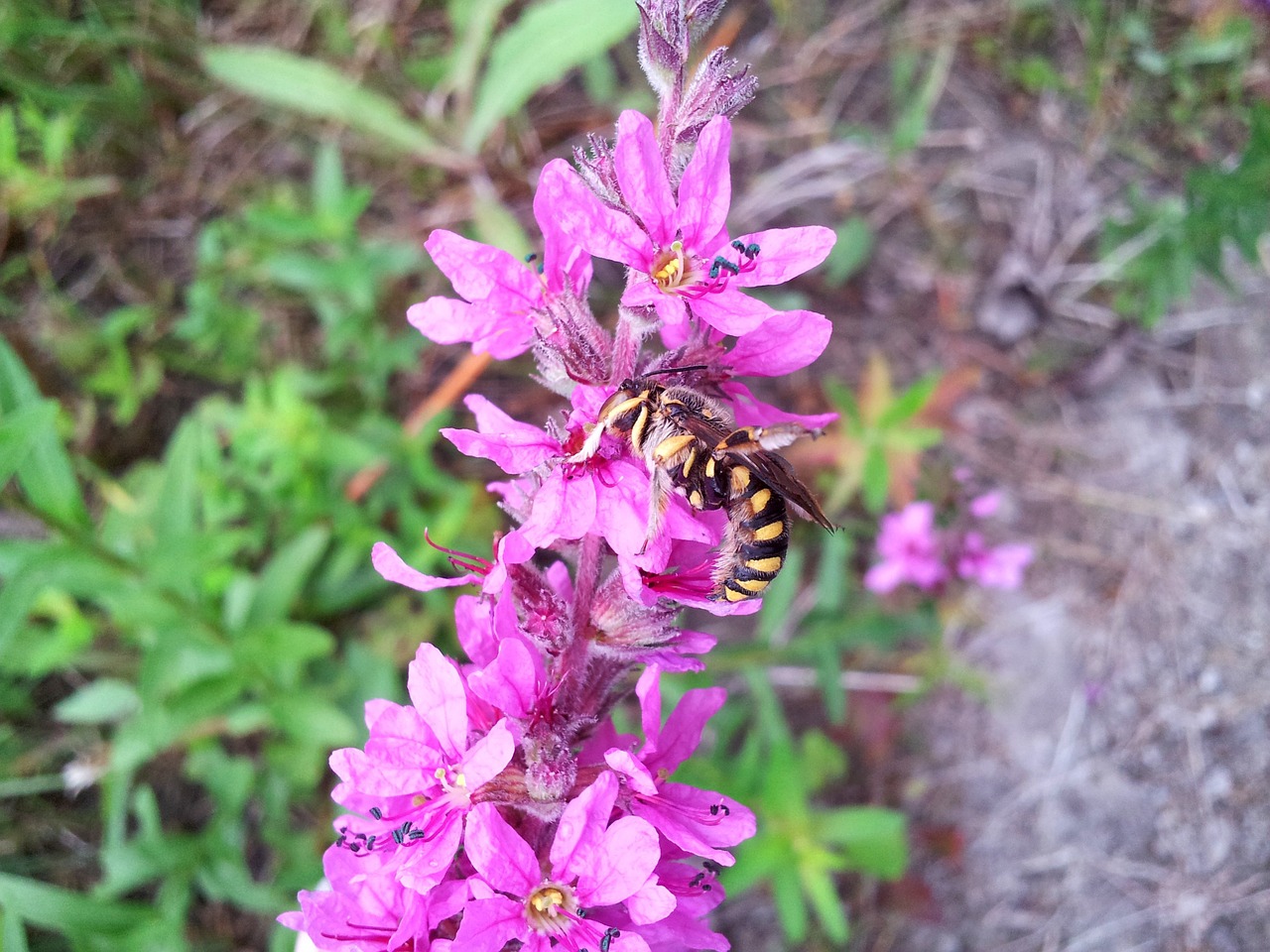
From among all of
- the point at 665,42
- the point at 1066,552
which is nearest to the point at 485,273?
the point at 665,42

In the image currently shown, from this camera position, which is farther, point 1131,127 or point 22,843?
point 1131,127

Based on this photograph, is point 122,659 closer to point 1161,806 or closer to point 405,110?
point 405,110

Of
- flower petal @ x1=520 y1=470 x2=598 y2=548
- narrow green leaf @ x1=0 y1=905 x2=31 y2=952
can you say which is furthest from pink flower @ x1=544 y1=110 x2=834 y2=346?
narrow green leaf @ x1=0 y1=905 x2=31 y2=952

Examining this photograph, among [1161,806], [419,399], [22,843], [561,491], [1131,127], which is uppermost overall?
[561,491]

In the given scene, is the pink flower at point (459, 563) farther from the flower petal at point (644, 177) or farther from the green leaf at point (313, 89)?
the green leaf at point (313, 89)

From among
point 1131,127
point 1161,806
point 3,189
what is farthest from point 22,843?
point 1131,127

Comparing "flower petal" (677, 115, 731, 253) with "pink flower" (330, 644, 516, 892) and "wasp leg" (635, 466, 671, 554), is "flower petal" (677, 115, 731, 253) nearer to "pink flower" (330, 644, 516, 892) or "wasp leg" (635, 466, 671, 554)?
"wasp leg" (635, 466, 671, 554)

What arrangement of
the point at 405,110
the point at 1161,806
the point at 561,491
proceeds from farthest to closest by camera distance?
the point at 405,110 < the point at 1161,806 < the point at 561,491
